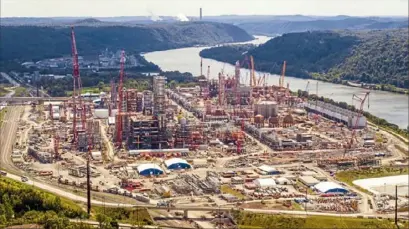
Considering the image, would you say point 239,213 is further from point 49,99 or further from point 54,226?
point 49,99

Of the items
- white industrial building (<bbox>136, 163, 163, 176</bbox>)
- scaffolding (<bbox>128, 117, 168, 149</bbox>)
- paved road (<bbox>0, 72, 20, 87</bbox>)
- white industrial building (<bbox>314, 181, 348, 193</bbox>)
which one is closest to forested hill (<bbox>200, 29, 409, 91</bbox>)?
paved road (<bbox>0, 72, 20, 87</bbox>)

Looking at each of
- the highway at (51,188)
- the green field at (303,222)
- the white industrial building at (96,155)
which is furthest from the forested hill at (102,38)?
the green field at (303,222)

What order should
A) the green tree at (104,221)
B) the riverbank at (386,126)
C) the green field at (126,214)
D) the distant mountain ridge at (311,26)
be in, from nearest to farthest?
the green tree at (104,221)
the green field at (126,214)
the riverbank at (386,126)
the distant mountain ridge at (311,26)

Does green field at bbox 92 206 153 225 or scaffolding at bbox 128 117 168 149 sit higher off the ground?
scaffolding at bbox 128 117 168 149

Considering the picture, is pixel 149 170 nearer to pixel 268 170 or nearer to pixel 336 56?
pixel 268 170

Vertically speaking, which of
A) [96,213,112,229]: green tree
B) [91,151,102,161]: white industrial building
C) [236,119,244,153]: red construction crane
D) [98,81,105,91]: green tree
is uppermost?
[96,213,112,229]: green tree

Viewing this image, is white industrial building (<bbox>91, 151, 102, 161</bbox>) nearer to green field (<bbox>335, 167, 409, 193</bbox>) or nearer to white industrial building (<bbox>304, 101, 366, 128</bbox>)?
green field (<bbox>335, 167, 409, 193</bbox>)

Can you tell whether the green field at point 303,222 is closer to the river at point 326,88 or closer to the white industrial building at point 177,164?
the white industrial building at point 177,164

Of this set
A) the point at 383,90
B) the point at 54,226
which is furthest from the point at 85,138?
the point at 383,90
